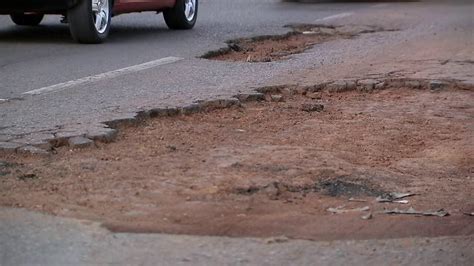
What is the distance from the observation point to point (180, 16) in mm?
13961

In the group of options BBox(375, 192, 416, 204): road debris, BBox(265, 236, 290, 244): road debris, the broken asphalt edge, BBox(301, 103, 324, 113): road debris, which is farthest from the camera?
BBox(301, 103, 324, 113): road debris

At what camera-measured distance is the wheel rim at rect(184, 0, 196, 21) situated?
14135 millimetres

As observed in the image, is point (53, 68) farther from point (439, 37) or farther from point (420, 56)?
point (439, 37)

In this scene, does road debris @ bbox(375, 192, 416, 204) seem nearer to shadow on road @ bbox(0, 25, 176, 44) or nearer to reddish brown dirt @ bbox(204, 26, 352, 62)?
reddish brown dirt @ bbox(204, 26, 352, 62)

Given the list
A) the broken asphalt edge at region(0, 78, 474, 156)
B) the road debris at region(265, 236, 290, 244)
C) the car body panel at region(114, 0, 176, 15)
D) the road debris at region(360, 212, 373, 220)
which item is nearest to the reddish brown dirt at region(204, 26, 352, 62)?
the car body panel at region(114, 0, 176, 15)

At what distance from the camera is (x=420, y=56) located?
1112 centimetres

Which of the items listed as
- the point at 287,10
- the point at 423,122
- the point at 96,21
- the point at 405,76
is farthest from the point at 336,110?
the point at 287,10

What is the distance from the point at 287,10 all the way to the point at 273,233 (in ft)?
41.4

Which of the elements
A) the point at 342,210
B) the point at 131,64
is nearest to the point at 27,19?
the point at 131,64

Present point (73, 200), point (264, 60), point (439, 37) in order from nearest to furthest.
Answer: point (73, 200) < point (264, 60) < point (439, 37)

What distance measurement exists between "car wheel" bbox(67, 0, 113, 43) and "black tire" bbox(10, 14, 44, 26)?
5.89 feet

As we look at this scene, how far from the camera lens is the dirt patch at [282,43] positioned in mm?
11354

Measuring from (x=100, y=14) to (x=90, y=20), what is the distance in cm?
32

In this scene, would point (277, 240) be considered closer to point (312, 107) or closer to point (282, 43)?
point (312, 107)
